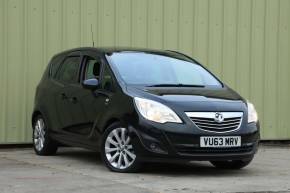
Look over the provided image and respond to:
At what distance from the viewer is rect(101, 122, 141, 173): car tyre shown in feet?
28.3

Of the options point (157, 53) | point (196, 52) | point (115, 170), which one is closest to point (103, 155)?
point (115, 170)

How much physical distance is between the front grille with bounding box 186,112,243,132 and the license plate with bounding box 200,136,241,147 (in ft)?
0.37

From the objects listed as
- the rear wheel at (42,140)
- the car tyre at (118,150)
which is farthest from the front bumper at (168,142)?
the rear wheel at (42,140)

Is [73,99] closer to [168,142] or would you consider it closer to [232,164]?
[168,142]

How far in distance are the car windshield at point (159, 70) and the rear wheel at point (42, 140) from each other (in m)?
1.90

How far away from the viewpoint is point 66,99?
1003 cm

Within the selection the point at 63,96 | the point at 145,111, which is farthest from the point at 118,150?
the point at 63,96

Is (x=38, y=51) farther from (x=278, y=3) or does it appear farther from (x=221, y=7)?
(x=278, y=3)

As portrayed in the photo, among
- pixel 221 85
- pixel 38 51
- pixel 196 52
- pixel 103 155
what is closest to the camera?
pixel 103 155

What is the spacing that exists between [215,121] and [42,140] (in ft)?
11.0

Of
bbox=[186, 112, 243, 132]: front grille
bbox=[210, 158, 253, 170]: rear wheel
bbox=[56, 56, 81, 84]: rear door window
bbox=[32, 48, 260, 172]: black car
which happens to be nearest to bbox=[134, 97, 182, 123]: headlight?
bbox=[32, 48, 260, 172]: black car

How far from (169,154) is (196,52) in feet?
17.2

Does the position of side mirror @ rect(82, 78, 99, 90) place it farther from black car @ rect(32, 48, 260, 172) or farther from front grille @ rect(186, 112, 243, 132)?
front grille @ rect(186, 112, 243, 132)

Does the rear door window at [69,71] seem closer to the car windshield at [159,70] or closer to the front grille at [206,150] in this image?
the car windshield at [159,70]
